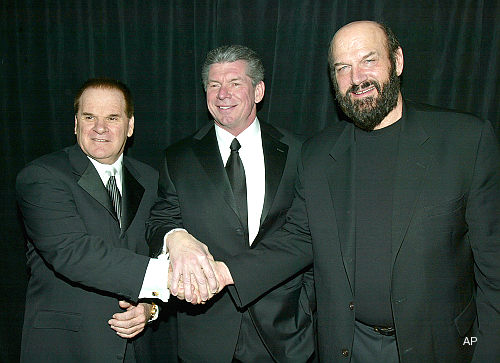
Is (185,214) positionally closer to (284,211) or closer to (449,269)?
(284,211)

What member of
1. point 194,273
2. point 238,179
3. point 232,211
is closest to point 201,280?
point 194,273

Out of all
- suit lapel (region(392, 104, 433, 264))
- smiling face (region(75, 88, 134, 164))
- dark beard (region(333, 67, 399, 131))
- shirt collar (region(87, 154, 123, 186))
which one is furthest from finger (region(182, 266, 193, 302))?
dark beard (region(333, 67, 399, 131))

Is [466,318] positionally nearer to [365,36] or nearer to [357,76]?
[357,76]

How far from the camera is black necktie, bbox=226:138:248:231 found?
6.97 feet

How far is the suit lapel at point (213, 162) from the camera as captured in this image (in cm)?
212

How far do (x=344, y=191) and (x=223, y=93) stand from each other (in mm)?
813

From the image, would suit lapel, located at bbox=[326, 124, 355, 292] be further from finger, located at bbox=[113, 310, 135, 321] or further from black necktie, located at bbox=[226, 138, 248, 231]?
finger, located at bbox=[113, 310, 135, 321]

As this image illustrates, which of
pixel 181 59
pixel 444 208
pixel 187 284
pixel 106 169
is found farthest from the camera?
pixel 181 59

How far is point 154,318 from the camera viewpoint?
7.42 feet

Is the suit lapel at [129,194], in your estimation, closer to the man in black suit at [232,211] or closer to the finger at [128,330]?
the man in black suit at [232,211]

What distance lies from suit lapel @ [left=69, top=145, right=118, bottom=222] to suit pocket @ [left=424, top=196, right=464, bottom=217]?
4.41ft

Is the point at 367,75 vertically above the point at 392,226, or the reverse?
the point at 367,75

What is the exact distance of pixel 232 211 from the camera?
6.88ft

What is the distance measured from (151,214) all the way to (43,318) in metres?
0.66
